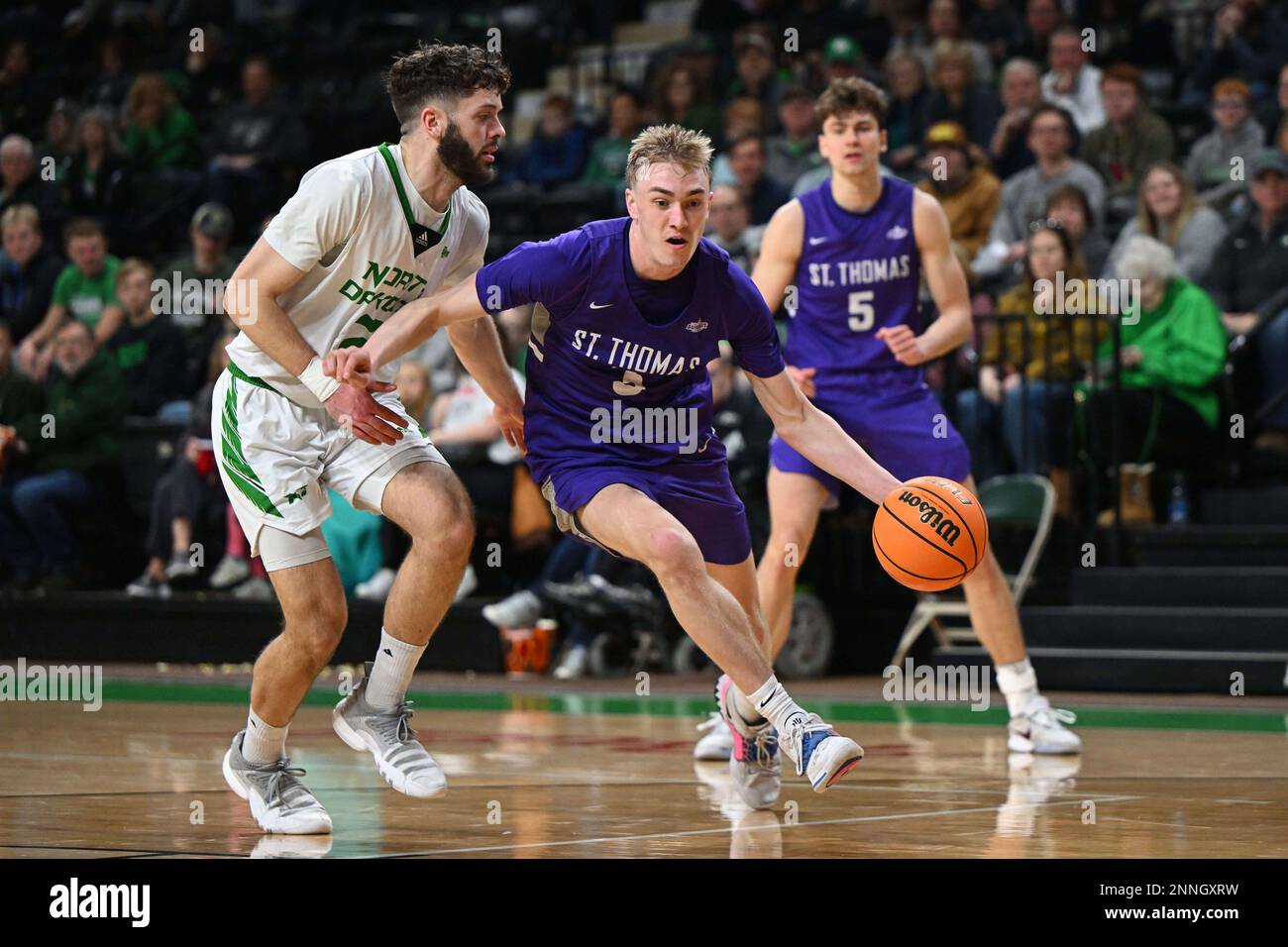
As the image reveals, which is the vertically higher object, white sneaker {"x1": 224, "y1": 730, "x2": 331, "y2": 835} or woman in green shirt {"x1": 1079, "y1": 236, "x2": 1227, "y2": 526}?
woman in green shirt {"x1": 1079, "y1": 236, "x2": 1227, "y2": 526}

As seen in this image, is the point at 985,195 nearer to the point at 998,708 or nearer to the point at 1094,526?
the point at 1094,526

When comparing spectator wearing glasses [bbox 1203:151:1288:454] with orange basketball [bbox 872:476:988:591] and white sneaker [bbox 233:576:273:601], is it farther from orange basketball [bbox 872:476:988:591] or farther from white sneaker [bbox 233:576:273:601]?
white sneaker [bbox 233:576:273:601]

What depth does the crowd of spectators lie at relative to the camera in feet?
33.9

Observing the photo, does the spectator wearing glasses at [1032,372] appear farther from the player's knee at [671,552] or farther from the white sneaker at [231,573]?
the player's knee at [671,552]

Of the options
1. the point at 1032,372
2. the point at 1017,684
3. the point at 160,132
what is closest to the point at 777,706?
the point at 1017,684

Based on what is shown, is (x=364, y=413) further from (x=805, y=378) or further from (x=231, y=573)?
(x=231, y=573)

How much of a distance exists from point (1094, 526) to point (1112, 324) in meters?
1.03

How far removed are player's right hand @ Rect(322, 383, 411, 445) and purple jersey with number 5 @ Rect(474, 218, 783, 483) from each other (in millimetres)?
389

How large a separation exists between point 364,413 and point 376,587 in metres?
5.95

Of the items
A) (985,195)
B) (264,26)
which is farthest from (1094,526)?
(264,26)

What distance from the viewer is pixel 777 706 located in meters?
5.12

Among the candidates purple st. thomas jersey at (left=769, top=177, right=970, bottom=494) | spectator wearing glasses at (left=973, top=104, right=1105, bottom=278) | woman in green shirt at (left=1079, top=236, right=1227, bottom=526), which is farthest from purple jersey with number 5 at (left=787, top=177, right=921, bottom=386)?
spectator wearing glasses at (left=973, top=104, right=1105, bottom=278)

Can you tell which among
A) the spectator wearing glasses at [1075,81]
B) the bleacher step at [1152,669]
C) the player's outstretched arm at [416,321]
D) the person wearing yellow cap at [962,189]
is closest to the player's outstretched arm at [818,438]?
the player's outstretched arm at [416,321]

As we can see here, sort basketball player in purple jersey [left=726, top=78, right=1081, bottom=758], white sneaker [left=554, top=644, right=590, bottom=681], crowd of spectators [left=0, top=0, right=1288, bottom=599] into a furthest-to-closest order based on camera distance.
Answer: white sneaker [left=554, top=644, right=590, bottom=681], crowd of spectators [left=0, top=0, right=1288, bottom=599], basketball player in purple jersey [left=726, top=78, right=1081, bottom=758]
